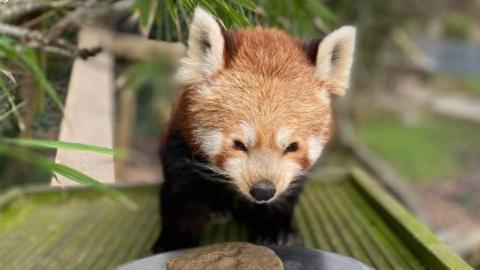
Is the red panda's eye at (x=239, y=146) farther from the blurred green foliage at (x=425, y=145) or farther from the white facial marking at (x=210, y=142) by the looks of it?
the blurred green foliage at (x=425, y=145)

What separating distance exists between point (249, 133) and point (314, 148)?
21 centimetres

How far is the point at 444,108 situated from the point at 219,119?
9.19 meters

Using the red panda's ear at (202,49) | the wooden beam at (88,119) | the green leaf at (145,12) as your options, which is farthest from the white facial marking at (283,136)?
the green leaf at (145,12)

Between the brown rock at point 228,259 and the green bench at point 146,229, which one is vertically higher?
the brown rock at point 228,259

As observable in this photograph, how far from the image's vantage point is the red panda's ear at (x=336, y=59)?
149 centimetres

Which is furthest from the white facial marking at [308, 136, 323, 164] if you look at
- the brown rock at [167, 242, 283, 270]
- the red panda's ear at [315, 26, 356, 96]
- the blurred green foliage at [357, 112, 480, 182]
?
the blurred green foliage at [357, 112, 480, 182]

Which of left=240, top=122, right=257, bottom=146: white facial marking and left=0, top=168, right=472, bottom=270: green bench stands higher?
left=240, top=122, right=257, bottom=146: white facial marking

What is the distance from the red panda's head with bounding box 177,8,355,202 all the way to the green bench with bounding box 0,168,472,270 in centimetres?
48

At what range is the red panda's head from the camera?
1367mm

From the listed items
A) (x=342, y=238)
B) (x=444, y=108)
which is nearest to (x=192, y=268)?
(x=342, y=238)

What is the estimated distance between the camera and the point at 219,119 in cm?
141

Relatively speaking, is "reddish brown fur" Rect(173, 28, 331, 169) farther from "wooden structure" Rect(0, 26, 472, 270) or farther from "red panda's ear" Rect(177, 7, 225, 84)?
"wooden structure" Rect(0, 26, 472, 270)

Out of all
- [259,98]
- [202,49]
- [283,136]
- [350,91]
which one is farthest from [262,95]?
[350,91]

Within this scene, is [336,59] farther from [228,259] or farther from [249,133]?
[228,259]
